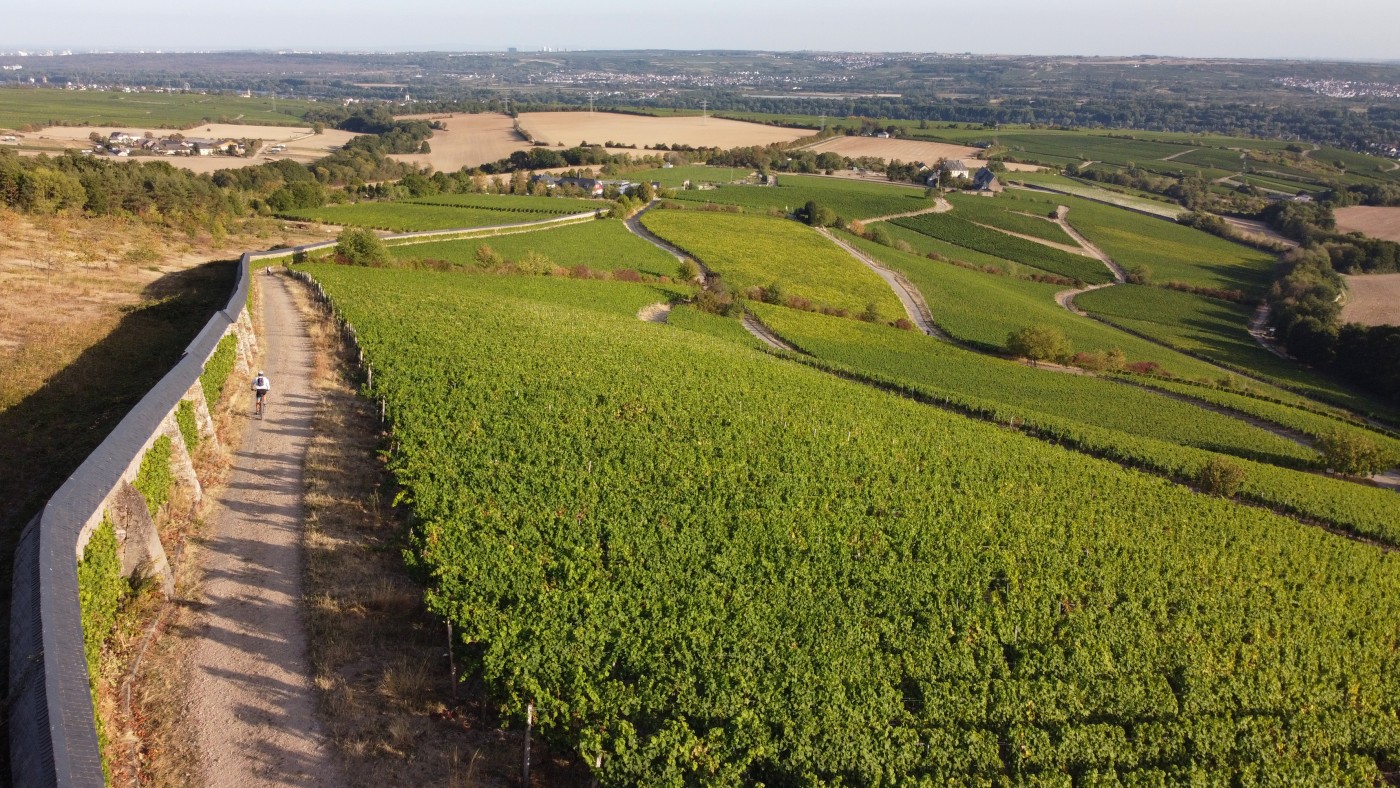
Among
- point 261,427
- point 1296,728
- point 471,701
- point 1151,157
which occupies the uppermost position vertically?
point 1151,157

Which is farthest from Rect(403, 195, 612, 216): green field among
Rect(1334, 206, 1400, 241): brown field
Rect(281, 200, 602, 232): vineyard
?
Rect(1334, 206, 1400, 241): brown field

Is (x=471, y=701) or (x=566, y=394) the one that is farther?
(x=566, y=394)

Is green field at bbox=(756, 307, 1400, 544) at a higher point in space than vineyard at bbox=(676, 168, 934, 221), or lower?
lower

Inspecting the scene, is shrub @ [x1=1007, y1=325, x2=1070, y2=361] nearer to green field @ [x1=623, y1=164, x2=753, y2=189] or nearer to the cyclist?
the cyclist

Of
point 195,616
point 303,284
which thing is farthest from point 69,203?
point 195,616

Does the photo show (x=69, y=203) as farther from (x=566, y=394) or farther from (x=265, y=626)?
(x=265, y=626)

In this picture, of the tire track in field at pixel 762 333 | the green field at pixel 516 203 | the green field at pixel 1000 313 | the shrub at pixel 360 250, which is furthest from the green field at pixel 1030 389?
the green field at pixel 516 203

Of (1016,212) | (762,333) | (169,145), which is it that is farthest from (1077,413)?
(169,145)

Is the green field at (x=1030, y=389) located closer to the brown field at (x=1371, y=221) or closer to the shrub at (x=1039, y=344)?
the shrub at (x=1039, y=344)
